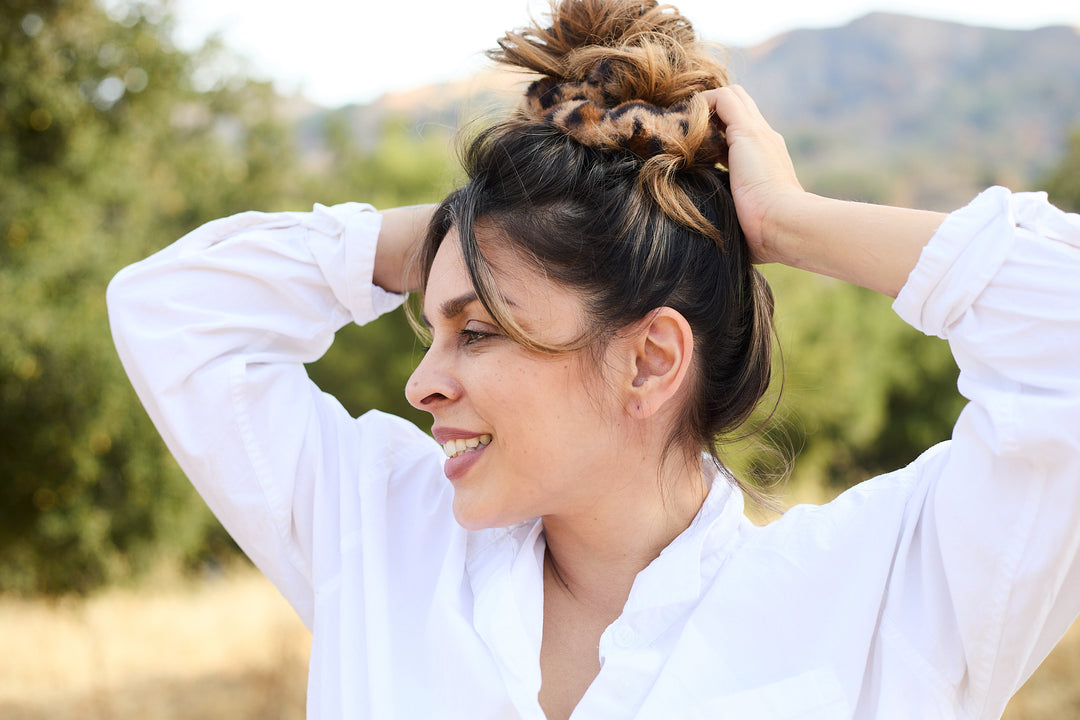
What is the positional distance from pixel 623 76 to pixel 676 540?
796mm

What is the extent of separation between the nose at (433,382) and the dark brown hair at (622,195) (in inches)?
4.8

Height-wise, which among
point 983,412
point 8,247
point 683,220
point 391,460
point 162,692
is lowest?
point 162,692

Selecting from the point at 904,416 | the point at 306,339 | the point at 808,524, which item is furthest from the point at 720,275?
the point at 904,416

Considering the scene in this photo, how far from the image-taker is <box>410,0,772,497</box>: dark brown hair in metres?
1.48

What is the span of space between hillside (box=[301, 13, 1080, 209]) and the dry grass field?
1544 cm

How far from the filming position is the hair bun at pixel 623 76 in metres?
1.52

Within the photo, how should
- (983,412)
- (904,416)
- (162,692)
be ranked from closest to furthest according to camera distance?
(983,412) → (162,692) → (904,416)

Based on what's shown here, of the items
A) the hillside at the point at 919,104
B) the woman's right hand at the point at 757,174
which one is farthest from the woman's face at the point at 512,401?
the hillside at the point at 919,104

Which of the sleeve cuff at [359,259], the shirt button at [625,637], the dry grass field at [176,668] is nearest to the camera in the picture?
the shirt button at [625,637]

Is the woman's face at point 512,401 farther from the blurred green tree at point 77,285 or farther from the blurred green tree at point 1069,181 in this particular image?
the blurred green tree at point 1069,181

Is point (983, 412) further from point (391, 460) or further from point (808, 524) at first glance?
point (391, 460)

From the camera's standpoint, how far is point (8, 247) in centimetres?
770

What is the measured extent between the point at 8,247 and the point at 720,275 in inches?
311

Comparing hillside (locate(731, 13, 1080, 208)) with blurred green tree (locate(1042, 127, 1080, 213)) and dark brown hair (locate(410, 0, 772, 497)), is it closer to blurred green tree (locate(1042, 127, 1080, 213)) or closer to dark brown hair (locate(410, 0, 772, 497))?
blurred green tree (locate(1042, 127, 1080, 213))
